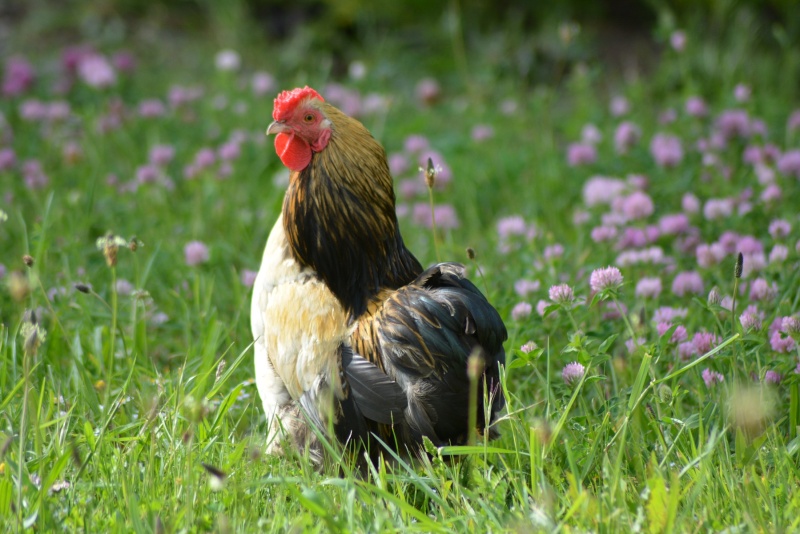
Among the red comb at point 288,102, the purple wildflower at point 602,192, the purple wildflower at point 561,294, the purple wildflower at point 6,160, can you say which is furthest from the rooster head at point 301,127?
the purple wildflower at point 6,160

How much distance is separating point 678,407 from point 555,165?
2779 millimetres

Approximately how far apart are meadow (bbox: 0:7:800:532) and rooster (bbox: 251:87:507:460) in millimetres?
149

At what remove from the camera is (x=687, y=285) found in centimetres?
368

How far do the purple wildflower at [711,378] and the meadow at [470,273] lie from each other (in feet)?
0.04

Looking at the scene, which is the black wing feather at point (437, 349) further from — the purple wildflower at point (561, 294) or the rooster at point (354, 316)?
the purple wildflower at point (561, 294)

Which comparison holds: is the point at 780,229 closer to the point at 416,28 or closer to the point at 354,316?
the point at 354,316

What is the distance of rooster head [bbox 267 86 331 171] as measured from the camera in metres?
3.09

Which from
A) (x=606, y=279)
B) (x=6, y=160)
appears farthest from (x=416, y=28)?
(x=606, y=279)

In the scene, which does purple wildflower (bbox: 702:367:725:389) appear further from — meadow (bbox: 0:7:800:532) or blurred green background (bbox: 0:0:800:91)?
blurred green background (bbox: 0:0:800:91)

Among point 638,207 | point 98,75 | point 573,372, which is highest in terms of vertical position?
point 98,75

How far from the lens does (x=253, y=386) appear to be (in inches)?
137

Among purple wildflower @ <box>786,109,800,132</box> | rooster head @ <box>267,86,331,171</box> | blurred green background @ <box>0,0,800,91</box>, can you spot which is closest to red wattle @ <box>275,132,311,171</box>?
rooster head @ <box>267,86,331,171</box>

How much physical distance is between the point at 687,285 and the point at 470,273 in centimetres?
87

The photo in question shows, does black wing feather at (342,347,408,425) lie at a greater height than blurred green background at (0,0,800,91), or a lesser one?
lesser
